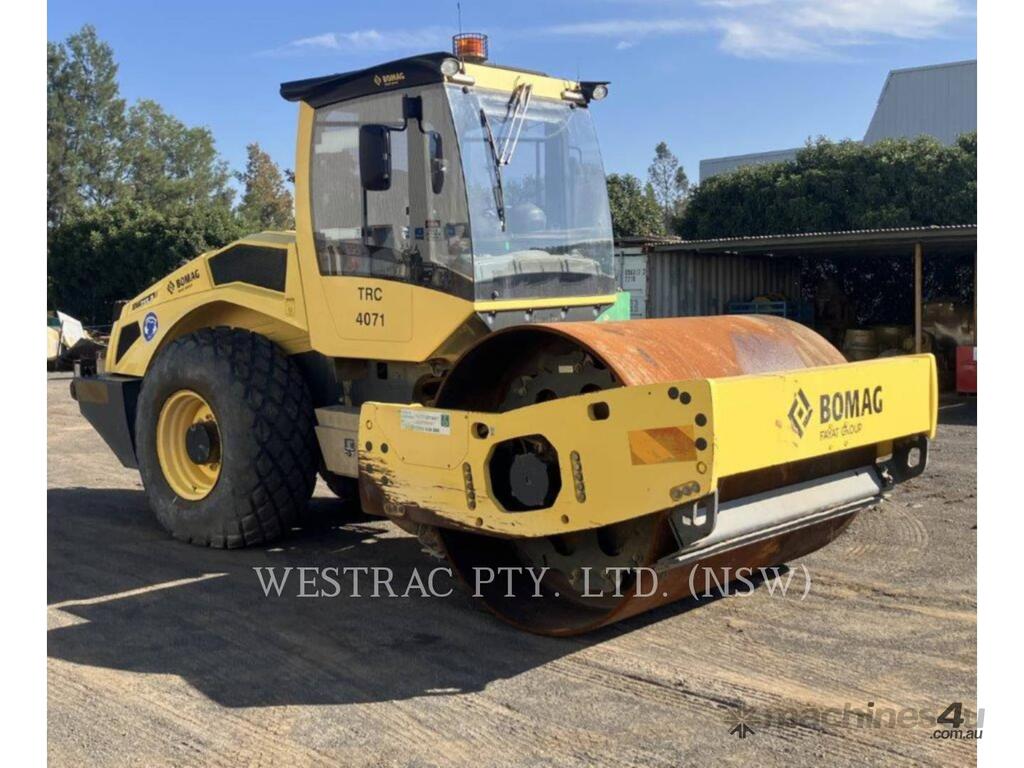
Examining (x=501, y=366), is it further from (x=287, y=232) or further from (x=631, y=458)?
(x=287, y=232)

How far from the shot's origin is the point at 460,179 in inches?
204

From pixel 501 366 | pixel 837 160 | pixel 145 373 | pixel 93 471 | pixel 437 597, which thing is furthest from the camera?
pixel 837 160

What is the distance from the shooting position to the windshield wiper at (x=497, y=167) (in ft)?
17.5

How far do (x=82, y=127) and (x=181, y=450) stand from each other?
36.8 m

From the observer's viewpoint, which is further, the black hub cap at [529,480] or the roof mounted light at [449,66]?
the roof mounted light at [449,66]

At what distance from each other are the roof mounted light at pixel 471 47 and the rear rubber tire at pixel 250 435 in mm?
2037

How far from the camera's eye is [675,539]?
13.8ft

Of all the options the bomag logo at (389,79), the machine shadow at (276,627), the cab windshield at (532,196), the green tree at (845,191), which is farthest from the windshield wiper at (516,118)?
the green tree at (845,191)

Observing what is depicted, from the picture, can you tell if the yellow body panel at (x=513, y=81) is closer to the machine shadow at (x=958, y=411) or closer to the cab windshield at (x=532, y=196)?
the cab windshield at (x=532, y=196)

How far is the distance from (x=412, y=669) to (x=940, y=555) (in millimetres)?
3296

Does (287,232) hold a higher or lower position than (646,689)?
higher

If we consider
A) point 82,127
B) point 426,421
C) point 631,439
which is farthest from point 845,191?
point 82,127

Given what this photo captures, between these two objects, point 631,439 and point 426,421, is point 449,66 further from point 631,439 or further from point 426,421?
point 631,439

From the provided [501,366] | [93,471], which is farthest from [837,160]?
[501,366]
